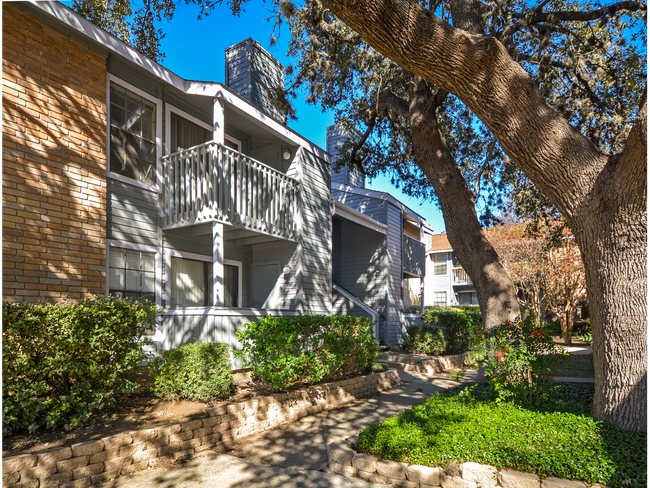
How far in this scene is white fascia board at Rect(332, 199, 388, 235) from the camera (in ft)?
42.8

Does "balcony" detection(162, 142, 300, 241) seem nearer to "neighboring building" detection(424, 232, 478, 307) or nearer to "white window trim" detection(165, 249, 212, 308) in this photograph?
"white window trim" detection(165, 249, 212, 308)

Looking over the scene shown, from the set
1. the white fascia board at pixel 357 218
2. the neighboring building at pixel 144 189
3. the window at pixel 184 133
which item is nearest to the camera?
the neighboring building at pixel 144 189

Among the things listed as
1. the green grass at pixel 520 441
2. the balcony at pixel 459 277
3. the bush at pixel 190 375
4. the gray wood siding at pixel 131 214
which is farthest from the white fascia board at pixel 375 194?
the balcony at pixel 459 277

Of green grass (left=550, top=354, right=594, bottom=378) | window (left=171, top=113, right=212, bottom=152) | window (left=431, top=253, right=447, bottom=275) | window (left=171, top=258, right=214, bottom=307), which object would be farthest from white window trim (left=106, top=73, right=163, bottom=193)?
window (left=431, top=253, right=447, bottom=275)

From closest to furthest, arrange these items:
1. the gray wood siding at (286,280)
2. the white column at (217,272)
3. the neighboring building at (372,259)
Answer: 1. the white column at (217,272)
2. the gray wood siding at (286,280)
3. the neighboring building at (372,259)

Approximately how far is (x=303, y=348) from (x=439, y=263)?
30.1m

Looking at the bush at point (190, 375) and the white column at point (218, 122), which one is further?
the white column at point (218, 122)

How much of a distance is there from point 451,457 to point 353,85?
10.6 meters

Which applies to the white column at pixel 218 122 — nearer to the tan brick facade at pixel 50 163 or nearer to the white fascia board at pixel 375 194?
the tan brick facade at pixel 50 163

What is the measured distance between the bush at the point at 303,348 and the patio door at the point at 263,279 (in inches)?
124

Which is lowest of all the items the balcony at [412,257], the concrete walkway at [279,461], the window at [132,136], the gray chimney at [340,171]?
the concrete walkway at [279,461]

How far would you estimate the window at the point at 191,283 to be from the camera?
917cm

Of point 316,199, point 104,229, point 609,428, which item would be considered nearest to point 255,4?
point 316,199

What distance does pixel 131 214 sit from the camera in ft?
26.7
